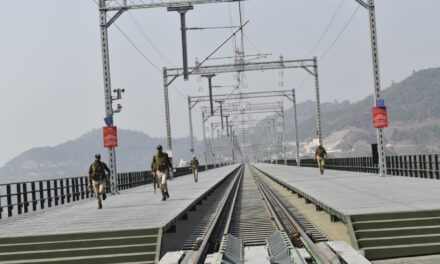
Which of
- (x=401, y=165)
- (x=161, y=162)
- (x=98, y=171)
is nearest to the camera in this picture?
(x=98, y=171)

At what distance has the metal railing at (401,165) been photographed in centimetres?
2800

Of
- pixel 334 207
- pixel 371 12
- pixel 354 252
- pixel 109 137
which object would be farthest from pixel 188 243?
pixel 371 12

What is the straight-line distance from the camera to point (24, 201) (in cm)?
2334

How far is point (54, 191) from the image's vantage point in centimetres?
2689

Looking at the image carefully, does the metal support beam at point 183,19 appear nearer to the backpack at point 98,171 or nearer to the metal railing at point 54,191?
the metal railing at point 54,191

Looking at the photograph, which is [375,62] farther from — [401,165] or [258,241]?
[258,241]

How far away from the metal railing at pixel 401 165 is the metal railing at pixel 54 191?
45.5 feet

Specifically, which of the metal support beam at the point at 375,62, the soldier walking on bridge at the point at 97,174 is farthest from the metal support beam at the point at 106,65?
the metal support beam at the point at 375,62

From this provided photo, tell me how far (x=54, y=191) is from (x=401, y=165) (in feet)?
54.2

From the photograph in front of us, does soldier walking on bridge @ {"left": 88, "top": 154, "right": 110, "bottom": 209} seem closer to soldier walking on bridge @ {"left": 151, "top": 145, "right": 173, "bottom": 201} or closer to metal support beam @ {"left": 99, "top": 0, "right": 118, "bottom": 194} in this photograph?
soldier walking on bridge @ {"left": 151, "top": 145, "right": 173, "bottom": 201}

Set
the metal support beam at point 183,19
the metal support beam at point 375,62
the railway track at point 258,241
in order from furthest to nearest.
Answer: the metal support beam at point 375,62, the metal support beam at point 183,19, the railway track at point 258,241

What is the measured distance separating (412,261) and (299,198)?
57.6 feet

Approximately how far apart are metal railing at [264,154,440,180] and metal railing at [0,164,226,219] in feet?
45.5

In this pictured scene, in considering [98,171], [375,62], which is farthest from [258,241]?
[375,62]
